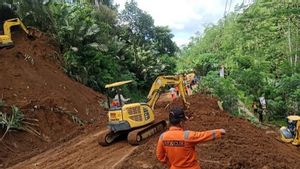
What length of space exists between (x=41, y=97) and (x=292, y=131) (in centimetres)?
950

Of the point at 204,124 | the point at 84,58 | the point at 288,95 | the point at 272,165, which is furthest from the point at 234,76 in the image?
the point at 272,165

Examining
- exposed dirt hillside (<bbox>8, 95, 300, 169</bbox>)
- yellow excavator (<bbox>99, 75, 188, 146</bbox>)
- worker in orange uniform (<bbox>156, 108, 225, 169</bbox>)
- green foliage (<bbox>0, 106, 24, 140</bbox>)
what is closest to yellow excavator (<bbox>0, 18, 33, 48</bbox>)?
green foliage (<bbox>0, 106, 24, 140</bbox>)

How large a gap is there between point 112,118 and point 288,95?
41.3 ft

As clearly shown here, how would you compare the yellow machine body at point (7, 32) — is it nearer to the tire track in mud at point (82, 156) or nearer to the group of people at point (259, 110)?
the tire track in mud at point (82, 156)

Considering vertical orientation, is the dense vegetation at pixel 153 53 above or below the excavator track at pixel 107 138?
above

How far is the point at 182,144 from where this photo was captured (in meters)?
6.02

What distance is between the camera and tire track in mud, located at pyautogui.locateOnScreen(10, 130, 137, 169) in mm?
11800

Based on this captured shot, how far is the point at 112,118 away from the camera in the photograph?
13.7 m

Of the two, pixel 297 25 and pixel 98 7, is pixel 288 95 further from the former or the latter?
pixel 98 7

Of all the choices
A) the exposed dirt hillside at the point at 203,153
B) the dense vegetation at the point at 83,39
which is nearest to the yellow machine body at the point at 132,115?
the exposed dirt hillside at the point at 203,153

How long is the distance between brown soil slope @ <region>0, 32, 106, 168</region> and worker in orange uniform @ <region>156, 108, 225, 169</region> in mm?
8808

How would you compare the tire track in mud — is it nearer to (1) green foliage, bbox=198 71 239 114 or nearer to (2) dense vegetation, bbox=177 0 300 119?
(1) green foliage, bbox=198 71 239 114

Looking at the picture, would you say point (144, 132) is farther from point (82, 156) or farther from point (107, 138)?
point (82, 156)

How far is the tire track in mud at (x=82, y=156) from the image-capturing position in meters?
11.8
